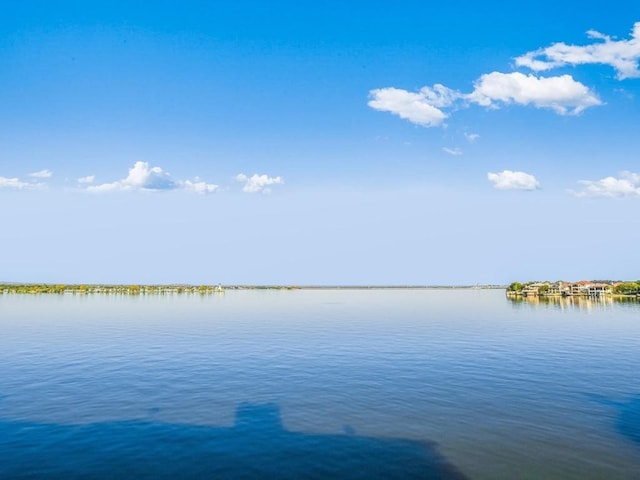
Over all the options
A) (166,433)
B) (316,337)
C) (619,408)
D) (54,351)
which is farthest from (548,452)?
A: (54,351)

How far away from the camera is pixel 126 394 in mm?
33188

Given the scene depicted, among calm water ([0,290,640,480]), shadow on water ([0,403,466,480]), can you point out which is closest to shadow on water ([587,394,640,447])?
calm water ([0,290,640,480])

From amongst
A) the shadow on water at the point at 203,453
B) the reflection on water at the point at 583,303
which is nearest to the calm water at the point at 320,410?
the shadow on water at the point at 203,453

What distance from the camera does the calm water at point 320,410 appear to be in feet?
67.4

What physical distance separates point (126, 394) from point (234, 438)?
13.6 m

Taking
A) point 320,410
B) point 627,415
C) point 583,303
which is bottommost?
point 583,303

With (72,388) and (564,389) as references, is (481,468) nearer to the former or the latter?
(564,389)

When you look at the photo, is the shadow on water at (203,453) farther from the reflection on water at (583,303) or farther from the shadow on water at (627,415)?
the reflection on water at (583,303)

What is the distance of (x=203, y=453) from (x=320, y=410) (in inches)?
377

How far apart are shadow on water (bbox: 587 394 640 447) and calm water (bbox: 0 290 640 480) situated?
6.2 inches

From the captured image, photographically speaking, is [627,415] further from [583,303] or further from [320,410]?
[583,303]

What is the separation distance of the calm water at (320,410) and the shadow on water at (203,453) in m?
Result: 0.10

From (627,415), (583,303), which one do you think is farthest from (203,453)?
(583,303)

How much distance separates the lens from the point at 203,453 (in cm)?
2173
